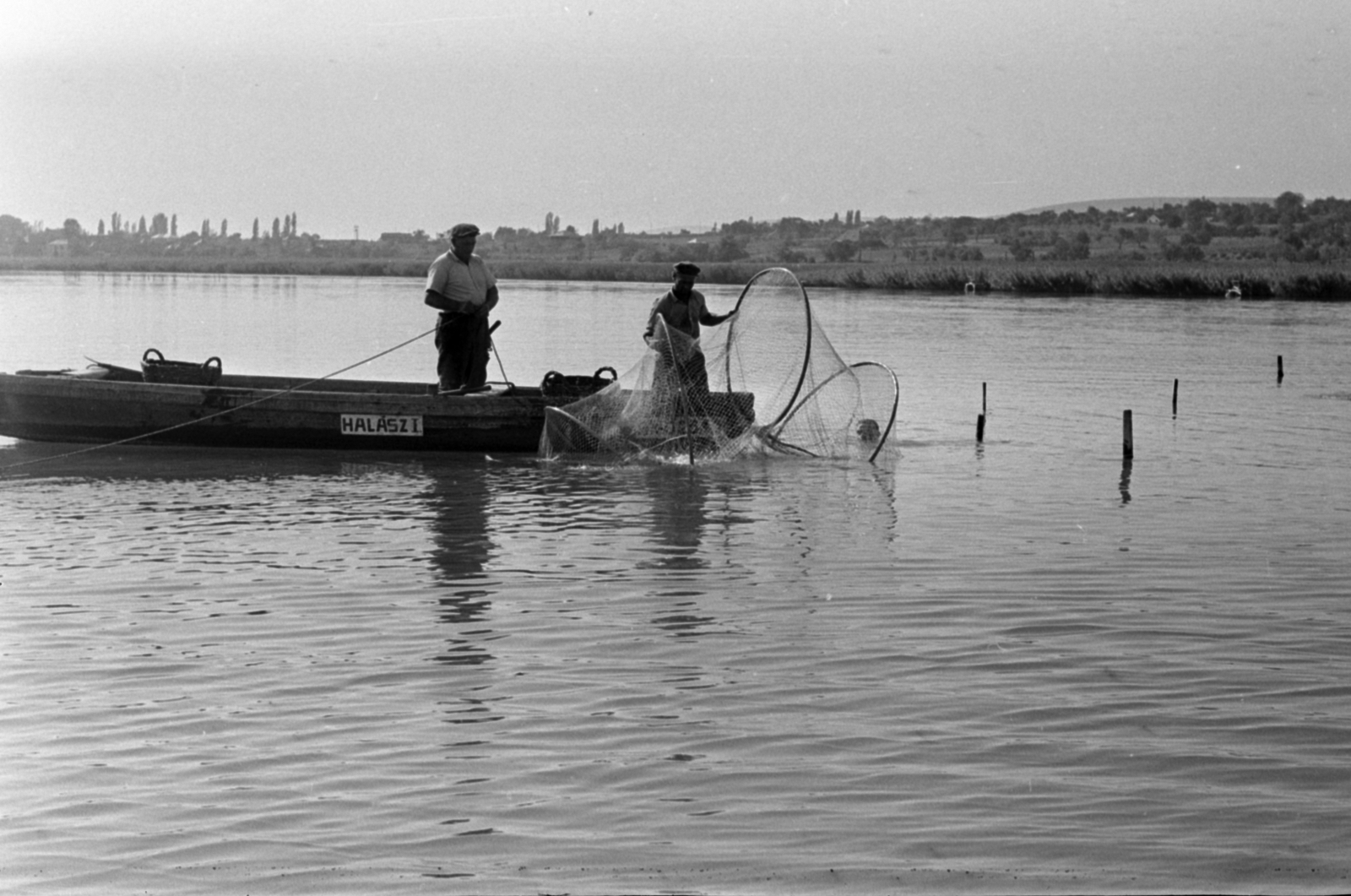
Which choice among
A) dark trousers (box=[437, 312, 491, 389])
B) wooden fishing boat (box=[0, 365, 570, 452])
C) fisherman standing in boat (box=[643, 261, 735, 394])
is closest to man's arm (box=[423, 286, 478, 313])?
dark trousers (box=[437, 312, 491, 389])

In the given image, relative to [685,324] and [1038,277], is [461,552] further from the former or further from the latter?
[1038,277]

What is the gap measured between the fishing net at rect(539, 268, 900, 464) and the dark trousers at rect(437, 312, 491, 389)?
1.17m

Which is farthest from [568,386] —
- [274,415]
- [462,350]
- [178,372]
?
[178,372]

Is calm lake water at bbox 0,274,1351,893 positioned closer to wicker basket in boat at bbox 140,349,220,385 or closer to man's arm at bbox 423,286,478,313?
wicker basket in boat at bbox 140,349,220,385

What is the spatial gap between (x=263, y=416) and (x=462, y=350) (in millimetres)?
2029

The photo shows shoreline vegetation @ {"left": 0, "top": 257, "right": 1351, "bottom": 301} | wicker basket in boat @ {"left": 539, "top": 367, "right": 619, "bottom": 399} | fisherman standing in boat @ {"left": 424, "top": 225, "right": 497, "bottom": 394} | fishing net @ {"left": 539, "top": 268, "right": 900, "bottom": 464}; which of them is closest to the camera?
fishing net @ {"left": 539, "top": 268, "right": 900, "bottom": 464}

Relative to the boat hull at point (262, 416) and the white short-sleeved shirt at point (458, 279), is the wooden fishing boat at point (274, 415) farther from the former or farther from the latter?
the white short-sleeved shirt at point (458, 279)

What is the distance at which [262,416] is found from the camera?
690 inches

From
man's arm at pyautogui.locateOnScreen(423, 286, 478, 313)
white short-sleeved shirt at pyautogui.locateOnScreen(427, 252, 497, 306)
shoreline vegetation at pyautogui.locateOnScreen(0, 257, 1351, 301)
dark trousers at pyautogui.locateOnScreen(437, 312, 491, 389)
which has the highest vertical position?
shoreline vegetation at pyautogui.locateOnScreen(0, 257, 1351, 301)

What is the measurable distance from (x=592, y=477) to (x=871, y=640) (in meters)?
7.03

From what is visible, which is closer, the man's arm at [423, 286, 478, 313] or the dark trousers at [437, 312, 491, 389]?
the man's arm at [423, 286, 478, 313]

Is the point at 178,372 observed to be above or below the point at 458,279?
below

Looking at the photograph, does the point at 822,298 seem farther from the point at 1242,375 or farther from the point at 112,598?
the point at 112,598

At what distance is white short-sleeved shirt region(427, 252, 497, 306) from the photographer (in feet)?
53.7
